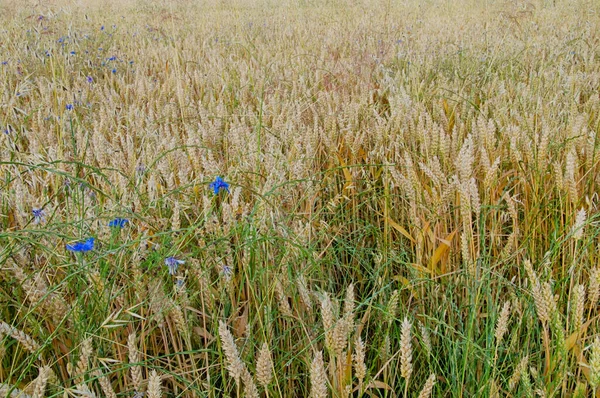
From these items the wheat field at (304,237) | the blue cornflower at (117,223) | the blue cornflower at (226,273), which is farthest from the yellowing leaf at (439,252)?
the blue cornflower at (117,223)

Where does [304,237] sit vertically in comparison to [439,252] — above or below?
above

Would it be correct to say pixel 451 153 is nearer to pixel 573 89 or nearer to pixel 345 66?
pixel 573 89

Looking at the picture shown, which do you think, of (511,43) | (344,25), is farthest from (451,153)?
(344,25)

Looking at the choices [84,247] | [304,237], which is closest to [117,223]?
[84,247]

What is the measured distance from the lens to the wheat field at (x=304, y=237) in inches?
35.3

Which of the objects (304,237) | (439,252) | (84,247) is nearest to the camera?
(84,247)

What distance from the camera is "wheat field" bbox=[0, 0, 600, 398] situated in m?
0.90

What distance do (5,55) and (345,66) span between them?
8.29 ft

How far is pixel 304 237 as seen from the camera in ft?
3.66

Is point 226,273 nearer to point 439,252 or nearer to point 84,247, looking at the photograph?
point 84,247

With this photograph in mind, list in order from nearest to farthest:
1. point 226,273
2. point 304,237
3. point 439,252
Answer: point 226,273 → point 304,237 → point 439,252

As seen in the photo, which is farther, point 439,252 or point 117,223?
point 439,252

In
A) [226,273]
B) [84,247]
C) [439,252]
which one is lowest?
[439,252]

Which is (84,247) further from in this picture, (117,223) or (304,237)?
(304,237)
